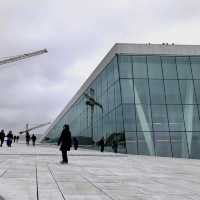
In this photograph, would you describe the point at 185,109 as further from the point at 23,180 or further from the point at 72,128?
the point at 72,128

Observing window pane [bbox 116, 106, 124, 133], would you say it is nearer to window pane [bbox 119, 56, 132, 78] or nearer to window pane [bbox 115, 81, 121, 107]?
window pane [bbox 115, 81, 121, 107]

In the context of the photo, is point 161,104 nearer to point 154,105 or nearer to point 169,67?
point 154,105

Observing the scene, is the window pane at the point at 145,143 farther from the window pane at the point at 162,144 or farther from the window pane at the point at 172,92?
the window pane at the point at 172,92

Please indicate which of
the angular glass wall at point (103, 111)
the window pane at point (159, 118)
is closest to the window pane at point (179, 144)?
the window pane at point (159, 118)

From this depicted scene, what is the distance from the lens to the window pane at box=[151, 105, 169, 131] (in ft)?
91.2

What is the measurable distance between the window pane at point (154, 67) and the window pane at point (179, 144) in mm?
4929

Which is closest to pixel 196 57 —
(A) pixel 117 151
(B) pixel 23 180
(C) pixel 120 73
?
(C) pixel 120 73

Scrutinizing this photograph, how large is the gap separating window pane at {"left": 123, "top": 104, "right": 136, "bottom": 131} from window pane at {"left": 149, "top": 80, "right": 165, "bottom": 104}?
6.39ft

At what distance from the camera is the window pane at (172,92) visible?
29094 millimetres

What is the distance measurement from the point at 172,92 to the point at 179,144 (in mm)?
4244

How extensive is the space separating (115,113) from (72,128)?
2533 cm

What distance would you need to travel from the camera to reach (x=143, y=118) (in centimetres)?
2786

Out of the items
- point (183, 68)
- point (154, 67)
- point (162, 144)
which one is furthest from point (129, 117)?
point (183, 68)

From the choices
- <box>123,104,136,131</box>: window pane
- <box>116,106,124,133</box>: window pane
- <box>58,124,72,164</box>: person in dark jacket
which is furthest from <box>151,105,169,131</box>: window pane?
<box>58,124,72,164</box>: person in dark jacket
